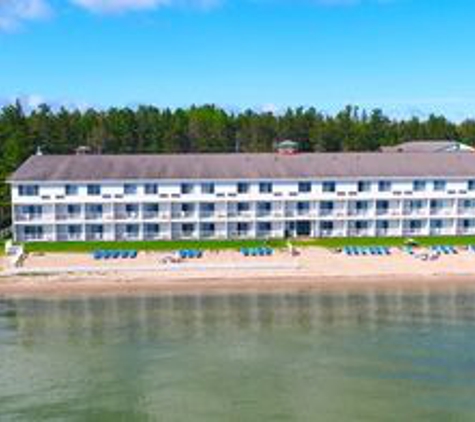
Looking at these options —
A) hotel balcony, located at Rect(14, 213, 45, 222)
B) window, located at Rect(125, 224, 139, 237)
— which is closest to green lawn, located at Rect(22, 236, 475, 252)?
window, located at Rect(125, 224, 139, 237)

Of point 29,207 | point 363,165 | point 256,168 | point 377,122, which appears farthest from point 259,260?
point 377,122

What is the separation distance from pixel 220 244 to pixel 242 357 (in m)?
28.0

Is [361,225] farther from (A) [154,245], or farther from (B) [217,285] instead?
(B) [217,285]

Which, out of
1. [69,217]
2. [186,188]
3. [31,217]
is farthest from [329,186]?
[31,217]

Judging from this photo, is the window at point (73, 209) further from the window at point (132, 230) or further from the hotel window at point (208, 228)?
the hotel window at point (208, 228)

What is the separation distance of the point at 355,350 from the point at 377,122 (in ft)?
270

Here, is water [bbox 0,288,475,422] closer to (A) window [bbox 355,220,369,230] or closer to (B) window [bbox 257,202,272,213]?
(A) window [bbox 355,220,369,230]

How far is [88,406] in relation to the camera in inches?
1361

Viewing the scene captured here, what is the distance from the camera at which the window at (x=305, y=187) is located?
71938 millimetres

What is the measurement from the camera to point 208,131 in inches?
4587

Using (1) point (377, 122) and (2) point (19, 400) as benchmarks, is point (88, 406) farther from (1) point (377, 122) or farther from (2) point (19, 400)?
(1) point (377, 122)

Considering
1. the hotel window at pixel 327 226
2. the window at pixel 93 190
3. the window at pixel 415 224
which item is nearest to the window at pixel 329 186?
the hotel window at pixel 327 226

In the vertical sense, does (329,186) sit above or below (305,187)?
above

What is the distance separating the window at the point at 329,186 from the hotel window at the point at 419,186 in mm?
7916
